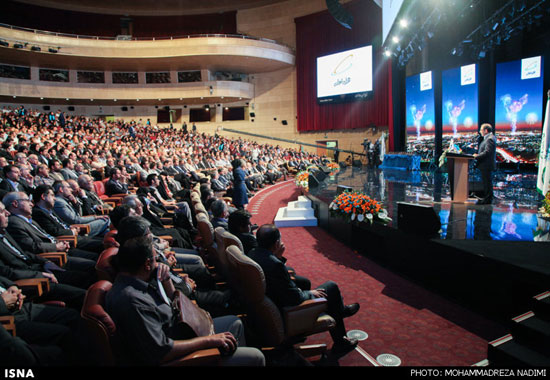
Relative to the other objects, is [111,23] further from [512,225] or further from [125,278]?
[125,278]

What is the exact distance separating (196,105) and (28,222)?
21.8 meters

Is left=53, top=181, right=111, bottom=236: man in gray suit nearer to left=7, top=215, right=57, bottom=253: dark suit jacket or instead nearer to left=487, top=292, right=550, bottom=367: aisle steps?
left=7, top=215, right=57, bottom=253: dark suit jacket

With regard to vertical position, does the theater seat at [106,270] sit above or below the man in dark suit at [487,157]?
below

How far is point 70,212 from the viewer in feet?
12.1

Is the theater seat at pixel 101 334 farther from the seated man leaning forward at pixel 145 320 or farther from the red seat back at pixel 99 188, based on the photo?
the red seat back at pixel 99 188

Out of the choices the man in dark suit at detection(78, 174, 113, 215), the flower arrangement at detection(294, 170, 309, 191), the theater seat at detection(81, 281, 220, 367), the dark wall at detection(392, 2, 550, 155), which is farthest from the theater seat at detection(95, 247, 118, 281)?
the dark wall at detection(392, 2, 550, 155)

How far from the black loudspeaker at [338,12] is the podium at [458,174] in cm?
1183

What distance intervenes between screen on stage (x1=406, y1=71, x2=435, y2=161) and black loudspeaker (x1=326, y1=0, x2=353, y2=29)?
4278mm

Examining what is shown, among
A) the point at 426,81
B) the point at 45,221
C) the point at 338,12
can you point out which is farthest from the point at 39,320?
the point at 338,12

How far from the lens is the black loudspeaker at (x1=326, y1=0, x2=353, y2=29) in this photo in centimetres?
1431

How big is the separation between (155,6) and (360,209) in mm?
24190

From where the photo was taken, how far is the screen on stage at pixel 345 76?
1808 centimetres

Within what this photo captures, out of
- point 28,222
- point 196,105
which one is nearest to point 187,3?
point 196,105

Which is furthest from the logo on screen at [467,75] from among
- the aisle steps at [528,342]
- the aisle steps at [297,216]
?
the aisle steps at [528,342]
